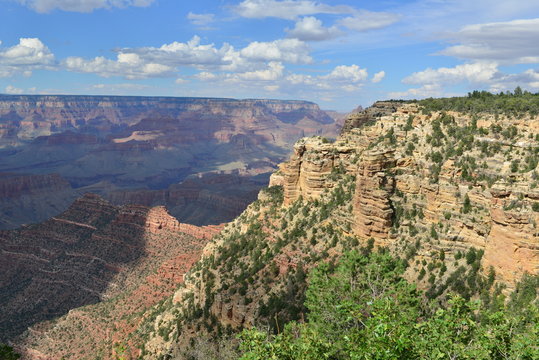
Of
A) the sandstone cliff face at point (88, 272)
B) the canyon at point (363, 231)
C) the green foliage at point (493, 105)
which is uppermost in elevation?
the green foliage at point (493, 105)

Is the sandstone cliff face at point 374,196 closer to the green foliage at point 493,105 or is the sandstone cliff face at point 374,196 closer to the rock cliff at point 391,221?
the rock cliff at point 391,221

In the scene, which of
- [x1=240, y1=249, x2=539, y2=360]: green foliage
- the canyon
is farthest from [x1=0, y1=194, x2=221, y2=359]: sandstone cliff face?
[x1=240, y1=249, x2=539, y2=360]: green foliage

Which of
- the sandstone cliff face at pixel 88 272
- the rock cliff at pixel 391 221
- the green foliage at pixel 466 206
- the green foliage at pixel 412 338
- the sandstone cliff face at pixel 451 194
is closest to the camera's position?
the green foliage at pixel 412 338

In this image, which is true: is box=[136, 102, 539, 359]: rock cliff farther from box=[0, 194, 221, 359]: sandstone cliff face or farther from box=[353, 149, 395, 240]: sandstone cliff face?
box=[0, 194, 221, 359]: sandstone cliff face

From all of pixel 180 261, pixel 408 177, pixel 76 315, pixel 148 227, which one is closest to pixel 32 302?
pixel 76 315

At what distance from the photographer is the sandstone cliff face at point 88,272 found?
66.6 m

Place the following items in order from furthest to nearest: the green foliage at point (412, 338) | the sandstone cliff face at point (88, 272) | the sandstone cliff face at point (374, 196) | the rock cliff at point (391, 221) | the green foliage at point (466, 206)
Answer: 1. the sandstone cliff face at point (88, 272)
2. the sandstone cliff face at point (374, 196)
3. the green foliage at point (466, 206)
4. the rock cliff at point (391, 221)
5. the green foliage at point (412, 338)

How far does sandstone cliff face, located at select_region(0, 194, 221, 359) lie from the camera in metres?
66.6

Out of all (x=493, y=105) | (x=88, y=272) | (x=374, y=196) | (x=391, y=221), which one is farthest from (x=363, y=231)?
(x=88, y=272)

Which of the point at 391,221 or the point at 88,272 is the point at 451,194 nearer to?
the point at 391,221

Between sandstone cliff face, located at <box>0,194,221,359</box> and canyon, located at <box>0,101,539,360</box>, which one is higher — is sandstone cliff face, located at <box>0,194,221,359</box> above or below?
below

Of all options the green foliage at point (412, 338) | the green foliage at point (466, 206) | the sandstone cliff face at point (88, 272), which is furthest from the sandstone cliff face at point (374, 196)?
the sandstone cliff face at point (88, 272)

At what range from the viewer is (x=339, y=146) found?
53656mm

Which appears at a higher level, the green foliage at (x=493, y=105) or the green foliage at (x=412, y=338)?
the green foliage at (x=493, y=105)
